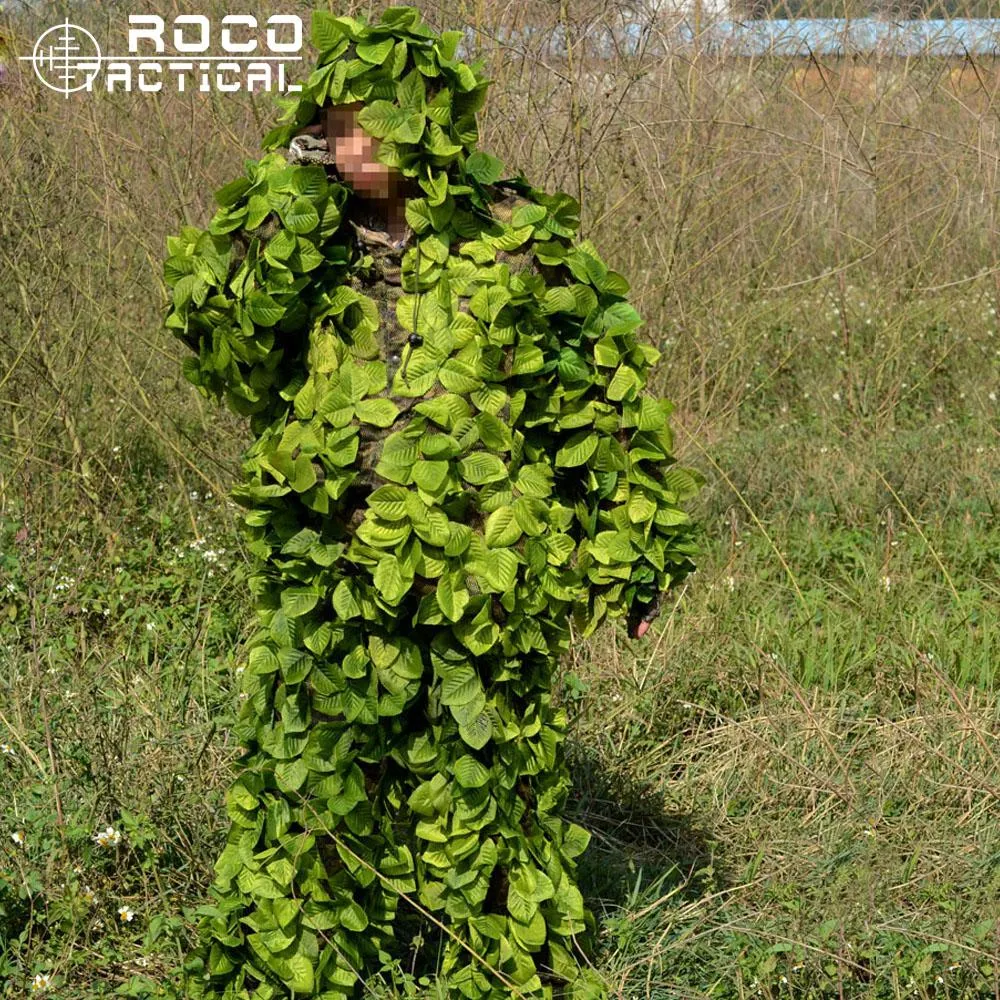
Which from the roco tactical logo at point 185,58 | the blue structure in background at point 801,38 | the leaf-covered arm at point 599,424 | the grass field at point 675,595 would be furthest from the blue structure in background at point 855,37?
the leaf-covered arm at point 599,424

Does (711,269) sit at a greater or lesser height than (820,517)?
greater

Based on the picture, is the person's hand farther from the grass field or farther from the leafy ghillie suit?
the grass field

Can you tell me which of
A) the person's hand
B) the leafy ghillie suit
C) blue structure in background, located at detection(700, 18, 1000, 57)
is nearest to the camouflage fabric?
the leafy ghillie suit

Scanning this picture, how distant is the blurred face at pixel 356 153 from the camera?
2.04 m

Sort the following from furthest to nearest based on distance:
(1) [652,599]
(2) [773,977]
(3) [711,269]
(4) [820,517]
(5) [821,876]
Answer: (3) [711,269] < (4) [820,517] < (5) [821,876] < (2) [773,977] < (1) [652,599]

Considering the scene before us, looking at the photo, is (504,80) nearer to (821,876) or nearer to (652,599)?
(652,599)

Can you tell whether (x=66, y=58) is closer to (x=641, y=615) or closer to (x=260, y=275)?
(x=260, y=275)

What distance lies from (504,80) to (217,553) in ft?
5.47

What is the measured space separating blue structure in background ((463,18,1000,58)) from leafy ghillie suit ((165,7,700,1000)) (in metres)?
2.10

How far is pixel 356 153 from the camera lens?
205 cm

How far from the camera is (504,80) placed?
4027 mm

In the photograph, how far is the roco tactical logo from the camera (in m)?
4.20

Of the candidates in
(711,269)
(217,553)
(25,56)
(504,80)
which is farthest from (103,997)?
(711,269)

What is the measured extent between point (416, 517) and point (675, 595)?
7.15 ft
